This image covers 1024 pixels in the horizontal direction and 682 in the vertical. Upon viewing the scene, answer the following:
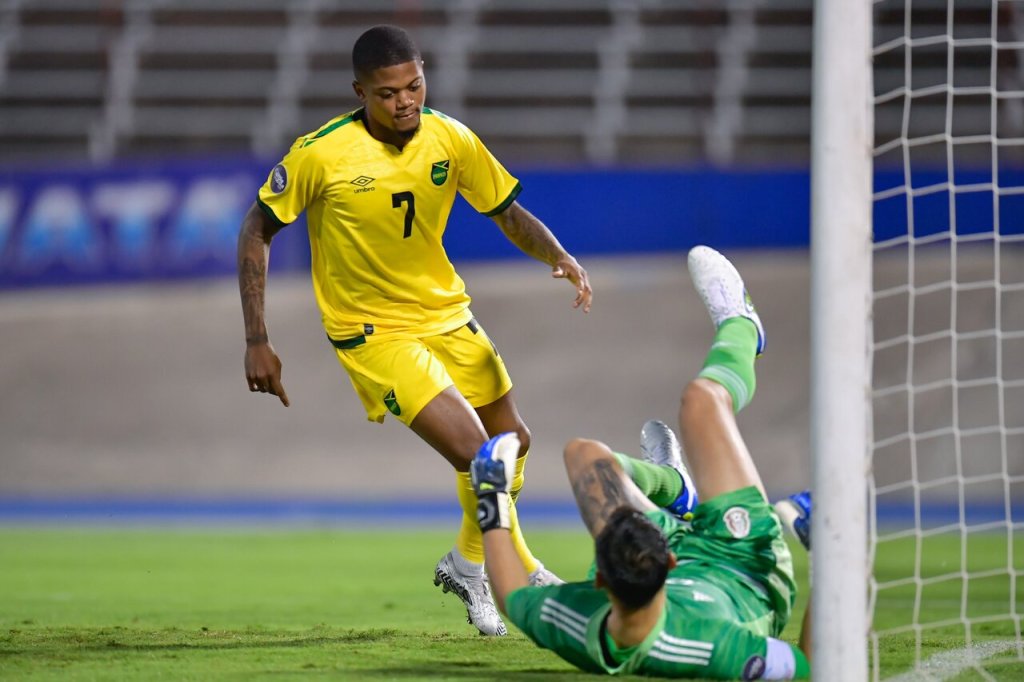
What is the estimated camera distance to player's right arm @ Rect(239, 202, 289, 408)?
584 centimetres

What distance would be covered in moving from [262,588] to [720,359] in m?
4.48

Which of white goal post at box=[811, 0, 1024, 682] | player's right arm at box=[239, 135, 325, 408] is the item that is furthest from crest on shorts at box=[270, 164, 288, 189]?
white goal post at box=[811, 0, 1024, 682]

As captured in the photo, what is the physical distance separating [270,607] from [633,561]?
3.90 metres

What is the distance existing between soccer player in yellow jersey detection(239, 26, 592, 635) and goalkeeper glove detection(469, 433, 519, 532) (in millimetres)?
920

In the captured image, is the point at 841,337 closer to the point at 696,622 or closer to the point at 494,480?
the point at 696,622

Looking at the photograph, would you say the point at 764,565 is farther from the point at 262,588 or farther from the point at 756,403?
the point at 756,403

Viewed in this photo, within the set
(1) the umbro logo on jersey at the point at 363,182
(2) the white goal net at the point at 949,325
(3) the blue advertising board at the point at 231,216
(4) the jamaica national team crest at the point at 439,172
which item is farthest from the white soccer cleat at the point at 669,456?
(3) the blue advertising board at the point at 231,216

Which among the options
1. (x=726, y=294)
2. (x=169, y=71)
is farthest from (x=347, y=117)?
(x=169, y=71)

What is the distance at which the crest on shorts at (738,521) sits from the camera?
4859 millimetres

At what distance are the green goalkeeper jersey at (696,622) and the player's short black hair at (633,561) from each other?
249 millimetres

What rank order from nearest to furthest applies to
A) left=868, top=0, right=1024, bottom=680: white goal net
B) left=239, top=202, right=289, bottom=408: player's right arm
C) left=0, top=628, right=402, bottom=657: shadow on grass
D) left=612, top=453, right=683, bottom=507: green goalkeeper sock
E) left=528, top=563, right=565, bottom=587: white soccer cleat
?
left=612, top=453, right=683, bottom=507: green goalkeeper sock → left=0, top=628, right=402, bottom=657: shadow on grass → left=239, top=202, right=289, bottom=408: player's right arm → left=528, top=563, right=565, bottom=587: white soccer cleat → left=868, top=0, right=1024, bottom=680: white goal net

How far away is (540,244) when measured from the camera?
6715mm

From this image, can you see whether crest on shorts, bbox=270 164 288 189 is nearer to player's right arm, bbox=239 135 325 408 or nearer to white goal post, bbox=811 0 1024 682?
player's right arm, bbox=239 135 325 408

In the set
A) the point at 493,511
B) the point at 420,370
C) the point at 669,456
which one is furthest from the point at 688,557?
the point at 420,370
